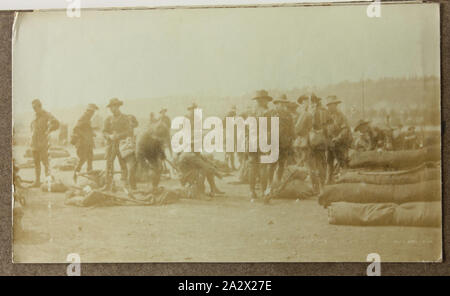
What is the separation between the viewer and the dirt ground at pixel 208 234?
2.29m

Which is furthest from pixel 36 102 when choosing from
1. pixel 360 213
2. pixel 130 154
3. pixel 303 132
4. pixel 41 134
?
pixel 360 213

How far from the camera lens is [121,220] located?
2326 mm

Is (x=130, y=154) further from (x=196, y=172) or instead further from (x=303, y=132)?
(x=303, y=132)

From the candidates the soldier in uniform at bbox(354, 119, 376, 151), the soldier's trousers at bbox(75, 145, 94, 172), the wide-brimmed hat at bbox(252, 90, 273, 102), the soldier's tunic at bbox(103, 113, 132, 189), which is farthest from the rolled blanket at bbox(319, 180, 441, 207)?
the soldier's trousers at bbox(75, 145, 94, 172)

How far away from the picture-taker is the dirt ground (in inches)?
90.3

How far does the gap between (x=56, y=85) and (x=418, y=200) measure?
2.27m

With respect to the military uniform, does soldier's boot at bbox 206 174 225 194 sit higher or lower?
lower

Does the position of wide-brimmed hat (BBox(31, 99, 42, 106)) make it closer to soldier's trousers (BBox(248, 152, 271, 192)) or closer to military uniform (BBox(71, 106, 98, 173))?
military uniform (BBox(71, 106, 98, 173))

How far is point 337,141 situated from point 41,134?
1783 mm

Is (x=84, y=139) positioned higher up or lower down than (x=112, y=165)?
higher up

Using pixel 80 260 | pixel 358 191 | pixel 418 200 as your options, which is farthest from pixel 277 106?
pixel 80 260

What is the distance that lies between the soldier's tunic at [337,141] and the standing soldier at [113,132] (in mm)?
1212

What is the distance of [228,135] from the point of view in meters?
2.32
